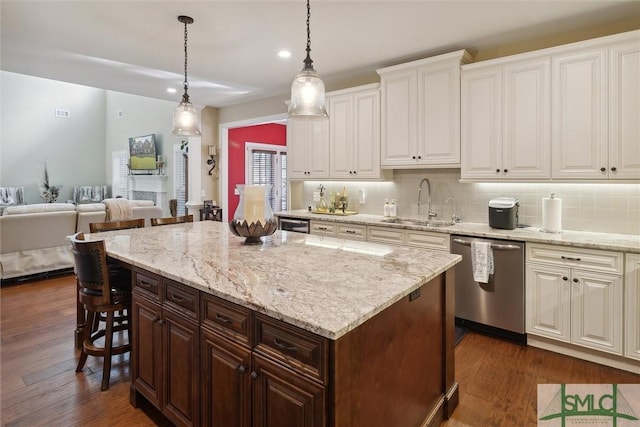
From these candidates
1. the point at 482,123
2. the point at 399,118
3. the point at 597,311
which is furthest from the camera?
the point at 399,118

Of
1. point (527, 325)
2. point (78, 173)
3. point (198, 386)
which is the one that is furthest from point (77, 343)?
point (78, 173)

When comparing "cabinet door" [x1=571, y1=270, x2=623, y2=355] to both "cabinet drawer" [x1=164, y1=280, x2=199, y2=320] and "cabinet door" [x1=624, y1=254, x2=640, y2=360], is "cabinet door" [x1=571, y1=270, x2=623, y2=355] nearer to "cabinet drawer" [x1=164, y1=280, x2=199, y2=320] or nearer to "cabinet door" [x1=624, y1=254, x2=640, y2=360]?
"cabinet door" [x1=624, y1=254, x2=640, y2=360]

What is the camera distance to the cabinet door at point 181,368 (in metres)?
1.72

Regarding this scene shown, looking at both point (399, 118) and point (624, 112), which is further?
point (399, 118)

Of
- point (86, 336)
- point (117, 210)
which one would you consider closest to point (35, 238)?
point (117, 210)

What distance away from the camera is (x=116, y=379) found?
2.53m

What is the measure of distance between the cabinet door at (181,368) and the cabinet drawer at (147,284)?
15cm

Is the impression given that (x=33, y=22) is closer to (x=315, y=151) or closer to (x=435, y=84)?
(x=315, y=151)

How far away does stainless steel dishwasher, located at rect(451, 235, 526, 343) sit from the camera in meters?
2.97

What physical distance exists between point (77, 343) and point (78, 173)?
9.57 metres

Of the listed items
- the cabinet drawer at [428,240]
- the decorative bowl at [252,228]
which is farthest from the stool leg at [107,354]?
the cabinet drawer at [428,240]

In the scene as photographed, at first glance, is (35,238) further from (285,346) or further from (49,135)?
(49,135)

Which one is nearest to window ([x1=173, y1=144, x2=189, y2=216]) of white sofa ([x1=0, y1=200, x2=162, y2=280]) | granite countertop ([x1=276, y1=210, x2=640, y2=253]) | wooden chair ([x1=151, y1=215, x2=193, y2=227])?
white sofa ([x1=0, y1=200, x2=162, y2=280])

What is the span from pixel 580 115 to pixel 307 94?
89.0 inches
